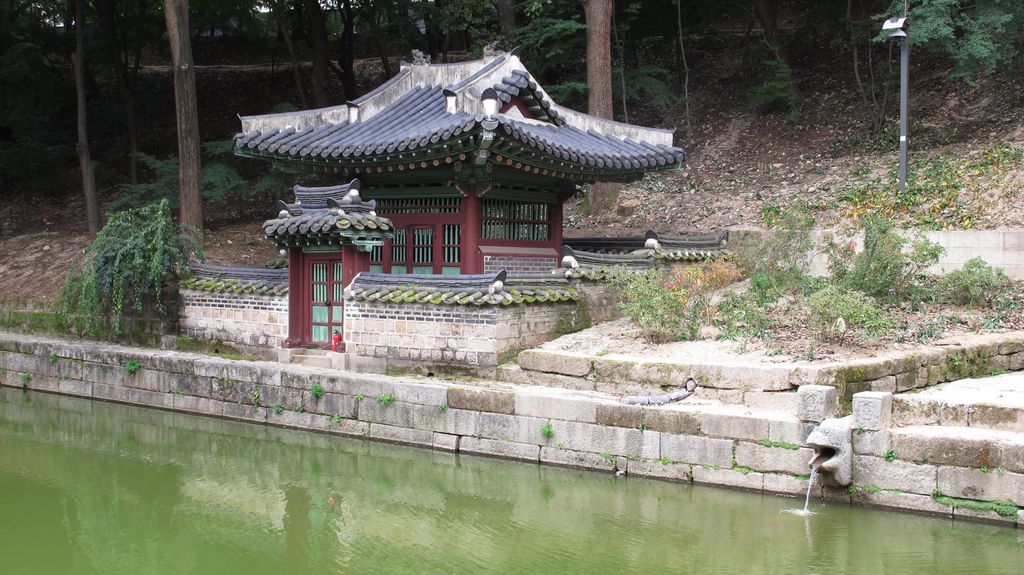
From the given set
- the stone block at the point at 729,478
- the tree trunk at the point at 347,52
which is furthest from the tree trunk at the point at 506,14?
the stone block at the point at 729,478

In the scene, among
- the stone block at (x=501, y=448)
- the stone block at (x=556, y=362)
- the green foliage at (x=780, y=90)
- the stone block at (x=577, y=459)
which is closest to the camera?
the stone block at (x=577, y=459)

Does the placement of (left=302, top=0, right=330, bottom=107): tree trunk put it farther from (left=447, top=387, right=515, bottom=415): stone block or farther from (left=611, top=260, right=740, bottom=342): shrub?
(left=447, top=387, right=515, bottom=415): stone block

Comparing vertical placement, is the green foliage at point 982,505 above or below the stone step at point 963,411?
below

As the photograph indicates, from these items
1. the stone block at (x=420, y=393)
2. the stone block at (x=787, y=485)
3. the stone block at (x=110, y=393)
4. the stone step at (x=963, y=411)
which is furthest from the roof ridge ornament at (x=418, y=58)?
the stone step at (x=963, y=411)

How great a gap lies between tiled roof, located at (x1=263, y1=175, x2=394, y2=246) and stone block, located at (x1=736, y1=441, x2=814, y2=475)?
20.6 feet

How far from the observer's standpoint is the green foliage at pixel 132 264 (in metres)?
14.7

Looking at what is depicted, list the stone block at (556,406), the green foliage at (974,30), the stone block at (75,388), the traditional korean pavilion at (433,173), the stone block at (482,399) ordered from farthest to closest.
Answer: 1. the green foliage at (974,30)
2. the stone block at (75,388)
3. the traditional korean pavilion at (433,173)
4. the stone block at (482,399)
5. the stone block at (556,406)

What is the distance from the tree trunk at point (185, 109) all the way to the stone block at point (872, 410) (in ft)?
46.1

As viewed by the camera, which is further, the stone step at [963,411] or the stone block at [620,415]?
the stone block at [620,415]

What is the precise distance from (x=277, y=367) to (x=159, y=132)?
2024 centimetres

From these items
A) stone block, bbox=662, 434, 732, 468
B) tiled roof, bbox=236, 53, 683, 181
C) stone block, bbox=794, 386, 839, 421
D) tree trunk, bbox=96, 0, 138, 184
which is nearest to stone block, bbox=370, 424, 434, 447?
stone block, bbox=662, 434, 732, 468

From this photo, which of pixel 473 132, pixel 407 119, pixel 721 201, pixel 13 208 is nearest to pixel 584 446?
pixel 473 132

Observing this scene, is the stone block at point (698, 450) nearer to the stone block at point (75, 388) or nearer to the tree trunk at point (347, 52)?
the stone block at point (75, 388)

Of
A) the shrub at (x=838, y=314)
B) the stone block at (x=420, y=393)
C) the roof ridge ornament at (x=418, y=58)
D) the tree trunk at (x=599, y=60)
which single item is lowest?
the stone block at (x=420, y=393)
